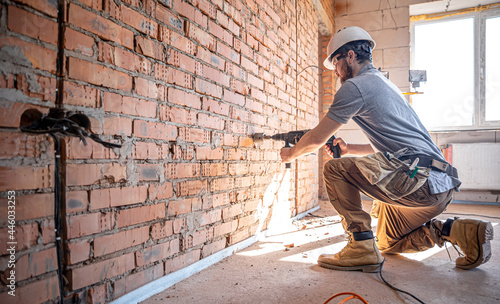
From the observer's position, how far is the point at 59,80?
979 mm

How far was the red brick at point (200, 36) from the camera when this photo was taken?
1.55m

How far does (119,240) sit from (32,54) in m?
0.71

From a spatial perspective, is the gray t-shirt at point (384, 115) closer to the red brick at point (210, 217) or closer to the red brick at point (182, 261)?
the red brick at point (210, 217)

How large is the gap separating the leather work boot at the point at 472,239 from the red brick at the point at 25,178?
79.4 inches

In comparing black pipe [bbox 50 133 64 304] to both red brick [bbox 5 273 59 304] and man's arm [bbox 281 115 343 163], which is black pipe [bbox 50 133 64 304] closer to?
red brick [bbox 5 273 59 304]

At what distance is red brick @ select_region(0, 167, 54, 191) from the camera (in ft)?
2.78

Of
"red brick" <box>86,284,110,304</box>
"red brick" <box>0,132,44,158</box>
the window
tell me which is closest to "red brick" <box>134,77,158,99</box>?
"red brick" <box>0,132,44,158</box>

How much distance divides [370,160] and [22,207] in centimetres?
151

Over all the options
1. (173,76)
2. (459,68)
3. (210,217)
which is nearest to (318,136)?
(210,217)

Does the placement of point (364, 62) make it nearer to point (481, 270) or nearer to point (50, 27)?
point (481, 270)

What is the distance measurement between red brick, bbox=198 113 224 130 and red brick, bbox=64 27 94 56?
0.65m

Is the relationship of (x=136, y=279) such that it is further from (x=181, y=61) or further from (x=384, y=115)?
(x=384, y=115)

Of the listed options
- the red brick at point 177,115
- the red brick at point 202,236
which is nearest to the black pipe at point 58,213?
the red brick at point 177,115

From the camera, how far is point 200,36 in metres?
1.64
